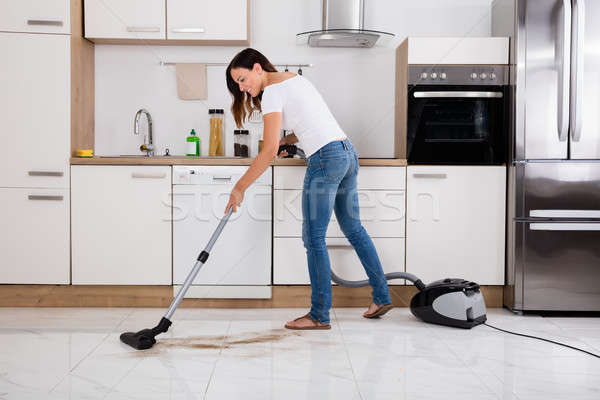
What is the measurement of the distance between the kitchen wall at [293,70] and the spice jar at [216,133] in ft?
0.17

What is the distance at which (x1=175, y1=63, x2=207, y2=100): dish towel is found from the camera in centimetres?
340

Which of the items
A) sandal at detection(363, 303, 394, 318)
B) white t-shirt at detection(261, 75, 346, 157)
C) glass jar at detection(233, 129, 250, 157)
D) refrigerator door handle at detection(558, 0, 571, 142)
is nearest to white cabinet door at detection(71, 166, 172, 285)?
glass jar at detection(233, 129, 250, 157)

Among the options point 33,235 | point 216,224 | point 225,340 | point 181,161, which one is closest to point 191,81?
point 181,161

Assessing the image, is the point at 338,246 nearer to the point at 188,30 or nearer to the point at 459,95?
the point at 459,95

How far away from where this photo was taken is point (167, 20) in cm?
311

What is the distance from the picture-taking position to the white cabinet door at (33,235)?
9.42ft

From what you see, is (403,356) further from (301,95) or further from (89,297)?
(89,297)

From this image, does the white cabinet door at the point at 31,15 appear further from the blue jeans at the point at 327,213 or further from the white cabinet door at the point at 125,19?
the blue jeans at the point at 327,213

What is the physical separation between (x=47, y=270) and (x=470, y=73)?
2.36m

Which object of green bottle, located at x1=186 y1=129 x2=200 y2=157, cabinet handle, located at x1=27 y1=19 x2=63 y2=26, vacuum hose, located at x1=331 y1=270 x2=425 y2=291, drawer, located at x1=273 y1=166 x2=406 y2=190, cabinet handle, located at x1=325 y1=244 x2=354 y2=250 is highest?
cabinet handle, located at x1=27 y1=19 x2=63 y2=26

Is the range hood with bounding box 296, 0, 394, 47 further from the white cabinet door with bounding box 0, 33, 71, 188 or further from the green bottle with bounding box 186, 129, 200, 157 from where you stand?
the white cabinet door with bounding box 0, 33, 71, 188

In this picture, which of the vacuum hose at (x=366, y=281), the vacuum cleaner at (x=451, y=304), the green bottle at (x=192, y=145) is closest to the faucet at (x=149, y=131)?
the green bottle at (x=192, y=145)

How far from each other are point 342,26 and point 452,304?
1658 mm

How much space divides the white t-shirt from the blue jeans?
2.0 inches
